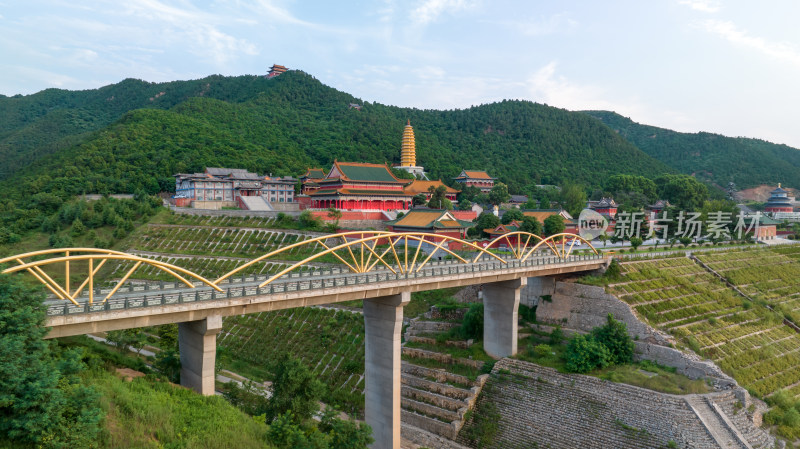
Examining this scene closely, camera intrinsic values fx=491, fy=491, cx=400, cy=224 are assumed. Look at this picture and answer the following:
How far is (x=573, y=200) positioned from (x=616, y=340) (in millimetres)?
49162

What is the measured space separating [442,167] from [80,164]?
65.4 m

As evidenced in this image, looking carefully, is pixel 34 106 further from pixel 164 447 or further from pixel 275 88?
pixel 164 447

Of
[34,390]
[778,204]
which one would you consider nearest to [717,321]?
[34,390]

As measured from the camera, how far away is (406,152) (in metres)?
102

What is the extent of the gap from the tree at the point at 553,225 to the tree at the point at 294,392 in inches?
1505

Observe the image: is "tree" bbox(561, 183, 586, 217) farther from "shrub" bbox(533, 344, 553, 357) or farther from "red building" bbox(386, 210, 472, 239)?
"shrub" bbox(533, 344, 553, 357)

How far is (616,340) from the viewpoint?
32.2m

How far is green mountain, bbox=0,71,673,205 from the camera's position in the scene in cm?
7825

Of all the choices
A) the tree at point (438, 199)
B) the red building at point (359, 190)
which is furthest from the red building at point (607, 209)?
the red building at point (359, 190)

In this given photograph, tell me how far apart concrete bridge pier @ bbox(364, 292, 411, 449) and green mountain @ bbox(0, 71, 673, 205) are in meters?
59.5

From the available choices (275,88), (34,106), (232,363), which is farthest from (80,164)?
(34,106)

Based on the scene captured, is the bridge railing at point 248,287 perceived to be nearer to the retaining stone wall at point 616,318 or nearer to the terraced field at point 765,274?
the retaining stone wall at point 616,318

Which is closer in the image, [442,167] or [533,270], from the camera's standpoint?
[533,270]

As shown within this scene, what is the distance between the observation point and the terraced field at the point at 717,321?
32219 mm
